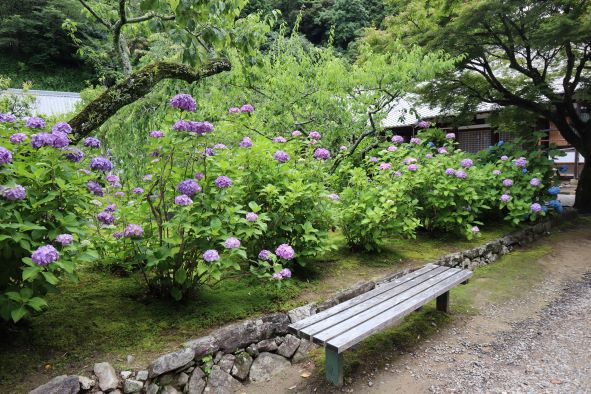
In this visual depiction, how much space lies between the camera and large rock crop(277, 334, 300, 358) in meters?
3.02

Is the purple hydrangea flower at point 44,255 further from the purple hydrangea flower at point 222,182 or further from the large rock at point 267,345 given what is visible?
the large rock at point 267,345

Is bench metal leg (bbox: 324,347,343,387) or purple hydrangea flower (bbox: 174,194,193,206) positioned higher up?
purple hydrangea flower (bbox: 174,194,193,206)

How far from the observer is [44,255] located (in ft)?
6.41

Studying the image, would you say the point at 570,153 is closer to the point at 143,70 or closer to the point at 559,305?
the point at 559,305

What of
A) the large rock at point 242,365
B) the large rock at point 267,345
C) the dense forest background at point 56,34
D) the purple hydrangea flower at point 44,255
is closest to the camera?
the purple hydrangea flower at point 44,255

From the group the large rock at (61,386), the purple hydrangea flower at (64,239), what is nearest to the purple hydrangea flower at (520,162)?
the purple hydrangea flower at (64,239)

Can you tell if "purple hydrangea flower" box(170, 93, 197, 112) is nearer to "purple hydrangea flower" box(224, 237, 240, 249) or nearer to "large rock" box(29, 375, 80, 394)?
"purple hydrangea flower" box(224, 237, 240, 249)

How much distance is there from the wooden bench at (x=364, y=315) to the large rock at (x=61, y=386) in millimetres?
1298

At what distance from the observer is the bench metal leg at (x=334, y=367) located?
8.59ft

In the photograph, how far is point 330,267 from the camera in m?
4.12

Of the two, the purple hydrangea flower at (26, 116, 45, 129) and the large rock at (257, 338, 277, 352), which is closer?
the purple hydrangea flower at (26, 116, 45, 129)

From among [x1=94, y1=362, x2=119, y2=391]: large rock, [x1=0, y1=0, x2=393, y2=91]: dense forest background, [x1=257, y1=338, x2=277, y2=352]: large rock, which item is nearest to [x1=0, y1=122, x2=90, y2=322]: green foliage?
[x1=94, y1=362, x2=119, y2=391]: large rock

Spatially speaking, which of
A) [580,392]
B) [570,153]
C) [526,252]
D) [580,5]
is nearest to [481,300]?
[580,392]

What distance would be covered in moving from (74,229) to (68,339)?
→ 830mm
